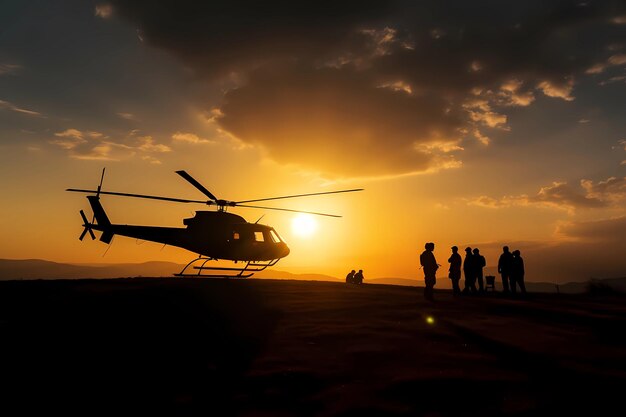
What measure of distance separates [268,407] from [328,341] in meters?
3.00

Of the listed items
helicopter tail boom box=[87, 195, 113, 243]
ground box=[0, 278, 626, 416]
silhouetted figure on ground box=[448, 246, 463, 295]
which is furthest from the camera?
helicopter tail boom box=[87, 195, 113, 243]

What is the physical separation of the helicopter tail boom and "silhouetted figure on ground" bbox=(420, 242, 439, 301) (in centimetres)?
1463

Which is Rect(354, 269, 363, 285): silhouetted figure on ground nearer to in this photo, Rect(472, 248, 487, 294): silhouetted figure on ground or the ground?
Rect(472, 248, 487, 294): silhouetted figure on ground

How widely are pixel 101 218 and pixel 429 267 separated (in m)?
15.8

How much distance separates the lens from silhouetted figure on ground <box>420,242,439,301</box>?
47.9ft

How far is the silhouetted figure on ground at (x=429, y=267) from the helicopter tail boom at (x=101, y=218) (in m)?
14.6

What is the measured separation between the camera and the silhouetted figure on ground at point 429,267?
47.9 feet

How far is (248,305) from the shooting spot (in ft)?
37.9

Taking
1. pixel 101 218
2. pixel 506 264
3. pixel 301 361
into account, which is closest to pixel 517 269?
pixel 506 264

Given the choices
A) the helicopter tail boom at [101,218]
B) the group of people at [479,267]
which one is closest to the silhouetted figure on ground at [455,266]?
the group of people at [479,267]

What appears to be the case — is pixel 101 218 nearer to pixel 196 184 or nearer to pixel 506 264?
pixel 196 184

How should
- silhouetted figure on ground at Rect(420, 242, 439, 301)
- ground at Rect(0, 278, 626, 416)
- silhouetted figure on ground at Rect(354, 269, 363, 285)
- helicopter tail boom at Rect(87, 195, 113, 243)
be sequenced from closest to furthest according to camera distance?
ground at Rect(0, 278, 626, 416) → silhouetted figure on ground at Rect(420, 242, 439, 301) → helicopter tail boom at Rect(87, 195, 113, 243) → silhouetted figure on ground at Rect(354, 269, 363, 285)

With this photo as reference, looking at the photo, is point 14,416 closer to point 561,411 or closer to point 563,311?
point 561,411

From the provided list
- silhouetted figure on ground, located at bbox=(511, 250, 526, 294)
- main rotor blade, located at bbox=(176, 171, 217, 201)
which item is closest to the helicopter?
main rotor blade, located at bbox=(176, 171, 217, 201)
